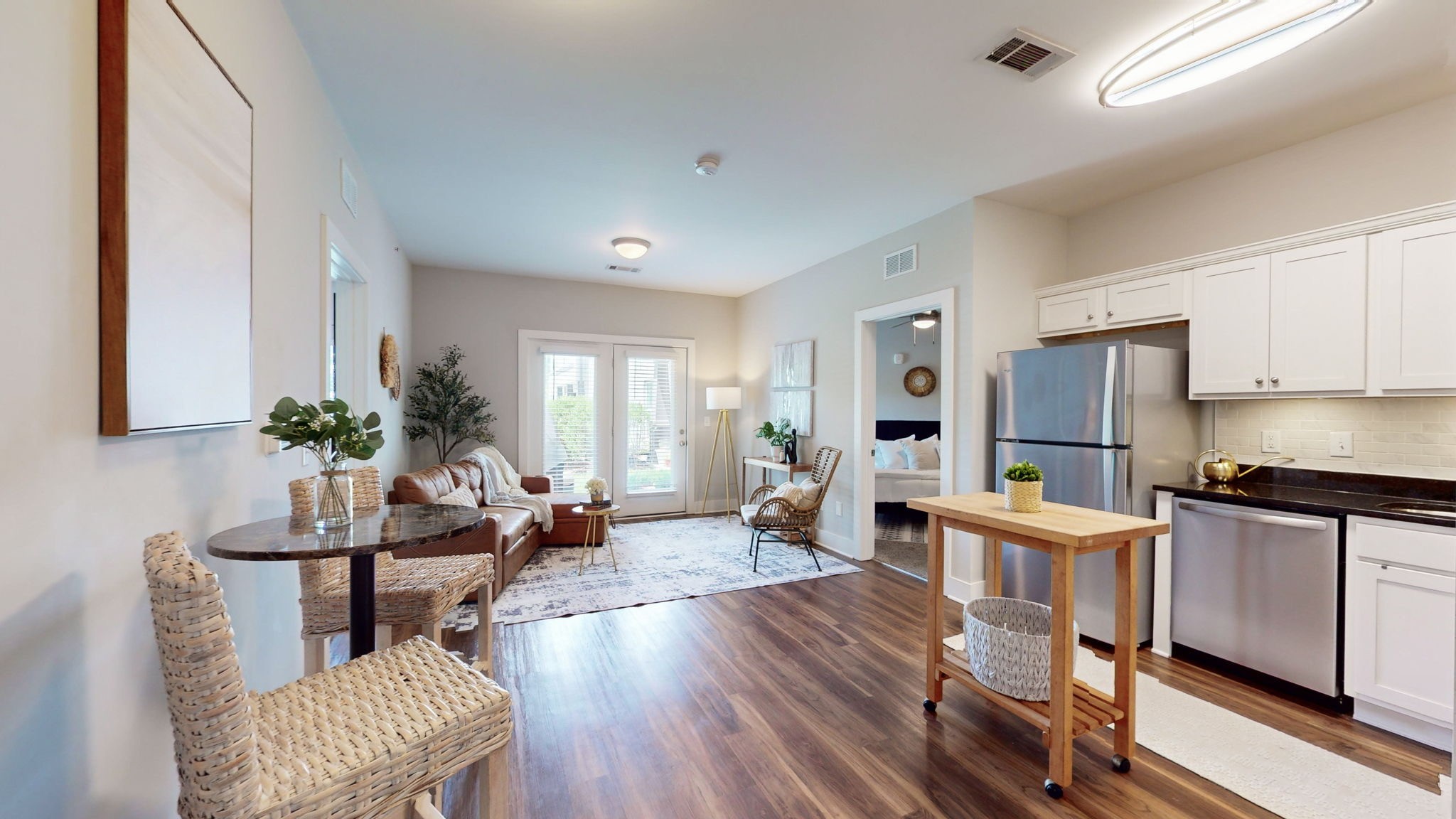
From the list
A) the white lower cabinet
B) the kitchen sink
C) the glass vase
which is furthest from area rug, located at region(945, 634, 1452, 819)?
the glass vase

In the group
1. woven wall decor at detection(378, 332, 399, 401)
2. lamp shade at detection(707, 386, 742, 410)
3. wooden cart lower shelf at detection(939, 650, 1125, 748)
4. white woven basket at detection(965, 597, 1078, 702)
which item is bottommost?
wooden cart lower shelf at detection(939, 650, 1125, 748)

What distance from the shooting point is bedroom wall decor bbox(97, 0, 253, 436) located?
106 centimetres

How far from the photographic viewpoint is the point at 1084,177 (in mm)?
3396

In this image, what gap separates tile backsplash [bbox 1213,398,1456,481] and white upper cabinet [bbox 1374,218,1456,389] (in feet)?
1.14

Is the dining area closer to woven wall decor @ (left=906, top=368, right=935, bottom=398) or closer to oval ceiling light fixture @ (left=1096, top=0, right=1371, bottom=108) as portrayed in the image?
oval ceiling light fixture @ (left=1096, top=0, right=1371, bottom=108)

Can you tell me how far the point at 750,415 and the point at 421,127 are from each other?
4530 millimetres

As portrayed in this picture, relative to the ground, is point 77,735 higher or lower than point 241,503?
lower

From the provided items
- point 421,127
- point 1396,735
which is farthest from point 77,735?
point 1396,735

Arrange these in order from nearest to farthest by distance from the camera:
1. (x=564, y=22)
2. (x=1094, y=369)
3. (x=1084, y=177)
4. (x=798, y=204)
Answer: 1. (x=564, y=22)
2. (x=1094, y=369)
3. (x=1084, y=177)
4. (x=798, y=204)

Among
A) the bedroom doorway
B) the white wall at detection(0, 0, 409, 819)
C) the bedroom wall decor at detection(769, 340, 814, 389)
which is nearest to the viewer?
the white wall at detection(0, 0, 409, 819)

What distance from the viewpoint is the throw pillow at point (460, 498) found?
3832 millimetres

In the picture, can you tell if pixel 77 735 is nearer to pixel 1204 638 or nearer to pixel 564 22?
pixel 564 22

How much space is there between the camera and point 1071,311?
3.68 m

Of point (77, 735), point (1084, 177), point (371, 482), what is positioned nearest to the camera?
point (77, 735)
